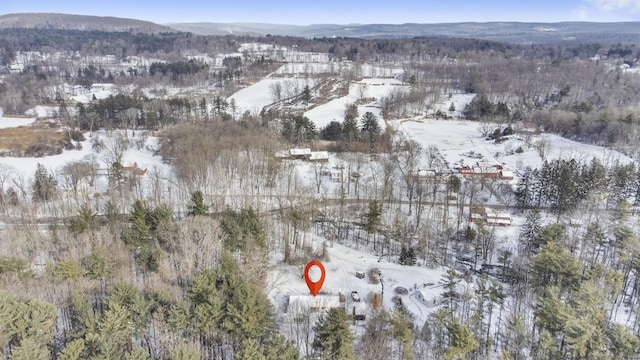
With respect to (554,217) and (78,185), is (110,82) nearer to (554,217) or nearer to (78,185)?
(78,185)

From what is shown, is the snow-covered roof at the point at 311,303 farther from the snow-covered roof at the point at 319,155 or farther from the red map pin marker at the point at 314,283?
the snow-covered roof at the point at 319,155

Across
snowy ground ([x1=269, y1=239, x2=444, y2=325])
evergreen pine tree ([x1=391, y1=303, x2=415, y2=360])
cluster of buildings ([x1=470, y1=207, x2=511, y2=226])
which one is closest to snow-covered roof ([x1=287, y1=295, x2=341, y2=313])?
snowy ground ([x1=269, y1=239, x2=444, y2=325])

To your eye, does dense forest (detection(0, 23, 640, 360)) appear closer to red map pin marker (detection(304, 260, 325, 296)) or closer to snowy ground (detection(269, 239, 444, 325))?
snowy ground (detection(269, 239, 444, 325))

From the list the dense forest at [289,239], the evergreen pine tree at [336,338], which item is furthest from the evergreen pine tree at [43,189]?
the evergreen pine tree at [336,338]

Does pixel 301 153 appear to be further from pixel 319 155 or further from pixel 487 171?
pixel 487 171

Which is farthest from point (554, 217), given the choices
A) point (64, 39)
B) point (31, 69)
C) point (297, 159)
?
point (64, 39)

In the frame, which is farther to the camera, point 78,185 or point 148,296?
point 78,185

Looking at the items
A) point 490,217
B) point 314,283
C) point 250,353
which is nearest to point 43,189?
point 314,283

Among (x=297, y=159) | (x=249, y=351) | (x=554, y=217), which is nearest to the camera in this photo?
(x=249, y=351)

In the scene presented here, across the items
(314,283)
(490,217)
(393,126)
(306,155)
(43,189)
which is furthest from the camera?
(393,126)

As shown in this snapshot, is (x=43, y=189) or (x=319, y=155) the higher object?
(x=319, y=155)
